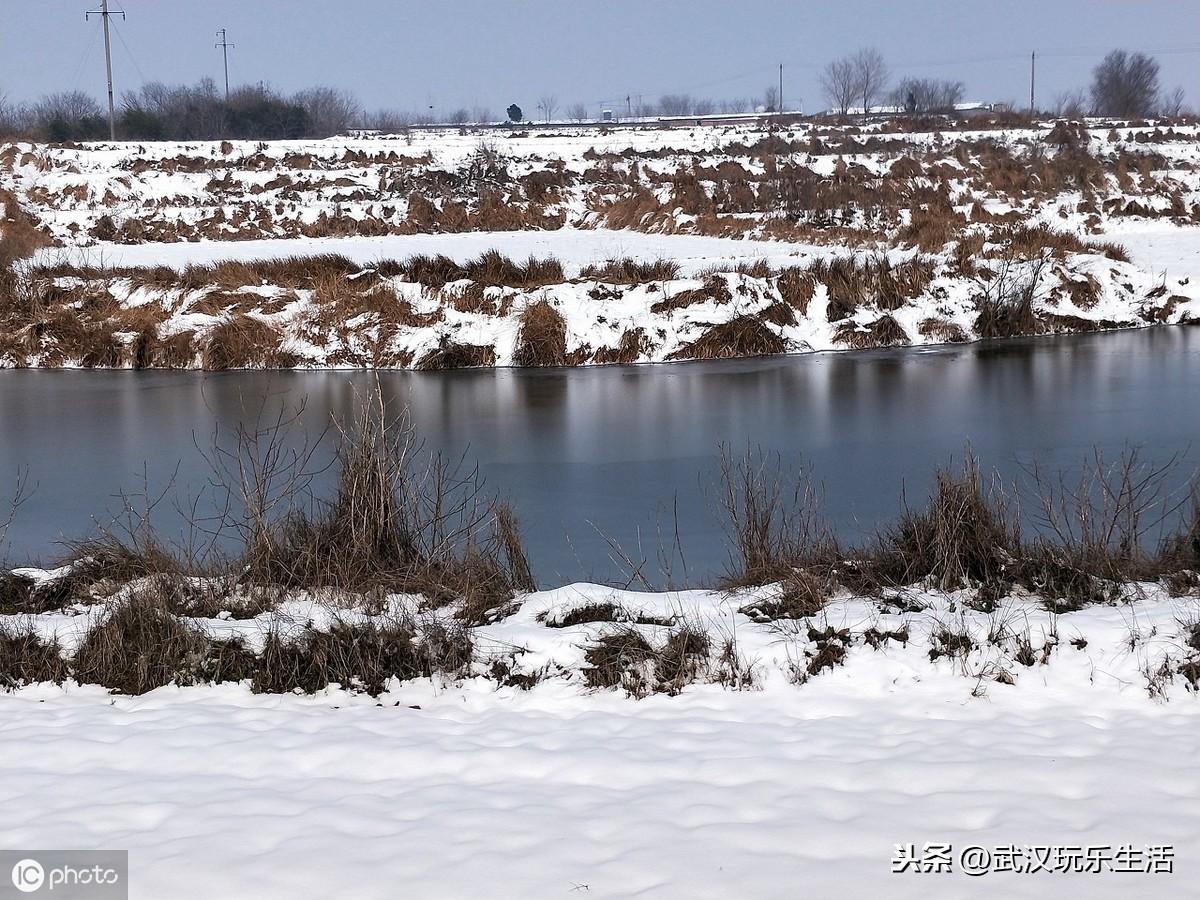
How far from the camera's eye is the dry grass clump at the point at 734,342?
17.0m

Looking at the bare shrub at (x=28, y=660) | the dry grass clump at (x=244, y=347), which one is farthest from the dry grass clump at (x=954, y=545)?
the dry grass clump at (x=244, y=347)

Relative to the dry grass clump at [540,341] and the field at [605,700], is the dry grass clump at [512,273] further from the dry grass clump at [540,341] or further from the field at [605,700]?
the field at [605,700]

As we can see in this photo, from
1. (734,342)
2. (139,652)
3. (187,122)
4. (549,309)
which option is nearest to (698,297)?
(734,342)

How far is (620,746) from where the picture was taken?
502 centimetres

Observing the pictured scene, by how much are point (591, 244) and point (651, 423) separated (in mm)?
13461

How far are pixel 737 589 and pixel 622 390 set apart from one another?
8.40m

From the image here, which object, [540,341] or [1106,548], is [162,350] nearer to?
[540,341]

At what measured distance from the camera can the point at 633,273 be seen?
1834cm

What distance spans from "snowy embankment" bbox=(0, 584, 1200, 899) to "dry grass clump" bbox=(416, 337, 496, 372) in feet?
34.7

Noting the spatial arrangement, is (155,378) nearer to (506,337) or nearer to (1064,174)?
(506,337)

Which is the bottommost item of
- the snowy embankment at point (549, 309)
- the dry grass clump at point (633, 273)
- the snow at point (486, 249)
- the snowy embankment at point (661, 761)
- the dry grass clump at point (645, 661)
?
the snowy embankment at point (661, 761)

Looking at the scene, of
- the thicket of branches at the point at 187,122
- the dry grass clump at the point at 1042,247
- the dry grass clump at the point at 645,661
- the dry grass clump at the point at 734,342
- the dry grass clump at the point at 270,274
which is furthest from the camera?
the thicket of branches at the point at 187,122

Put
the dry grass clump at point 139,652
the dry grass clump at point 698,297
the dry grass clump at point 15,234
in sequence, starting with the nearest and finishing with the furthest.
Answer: the dry grass clump at point 139,652 < the dry grass clump at point 698,297 < the dry grass clump at point 15,234

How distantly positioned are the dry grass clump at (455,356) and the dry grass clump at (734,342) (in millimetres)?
2579
